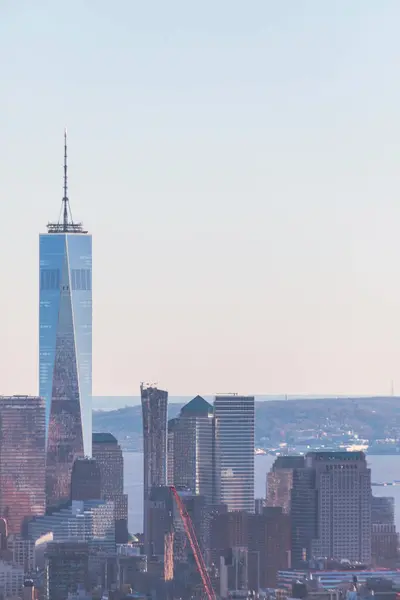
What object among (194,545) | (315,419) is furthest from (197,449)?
(315,419)

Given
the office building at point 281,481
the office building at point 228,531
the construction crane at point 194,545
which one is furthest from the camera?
the office building at point 281,481

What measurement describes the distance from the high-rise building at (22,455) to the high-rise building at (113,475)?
73.2 inches

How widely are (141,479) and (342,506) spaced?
30.7 feet

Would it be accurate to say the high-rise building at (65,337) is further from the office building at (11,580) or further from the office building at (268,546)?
the office building at (11,580)

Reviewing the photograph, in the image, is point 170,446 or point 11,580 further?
point 170,446

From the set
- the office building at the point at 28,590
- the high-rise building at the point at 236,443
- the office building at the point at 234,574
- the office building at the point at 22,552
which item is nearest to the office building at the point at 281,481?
the high-rise building at the point at 236,443

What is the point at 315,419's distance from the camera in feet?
328

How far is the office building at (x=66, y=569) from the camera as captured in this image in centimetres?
5222

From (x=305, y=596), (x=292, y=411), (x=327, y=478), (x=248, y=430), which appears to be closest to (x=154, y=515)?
(x=327, y=478)

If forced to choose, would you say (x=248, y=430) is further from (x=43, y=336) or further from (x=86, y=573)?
(x=86, y=573)

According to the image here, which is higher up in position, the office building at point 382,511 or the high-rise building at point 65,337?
the high-rise building at point 65,337

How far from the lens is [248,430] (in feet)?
245

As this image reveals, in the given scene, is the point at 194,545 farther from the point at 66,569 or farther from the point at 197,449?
the point at 197,449

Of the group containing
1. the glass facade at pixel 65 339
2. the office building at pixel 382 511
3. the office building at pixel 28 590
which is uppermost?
the glass facade at pixel 65 339
